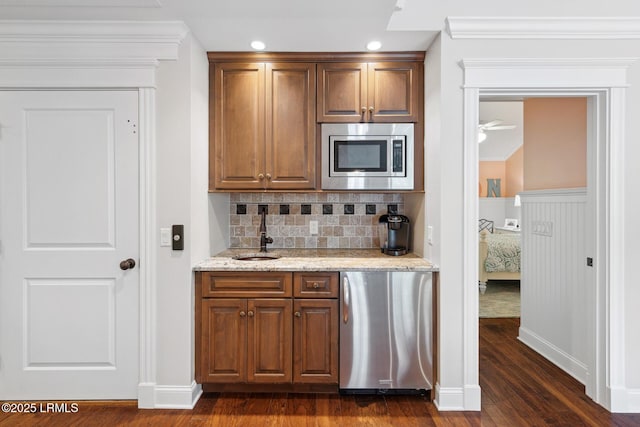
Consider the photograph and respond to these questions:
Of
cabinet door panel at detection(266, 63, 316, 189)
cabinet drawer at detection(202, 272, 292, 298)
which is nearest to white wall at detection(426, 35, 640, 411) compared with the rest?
cabinet door panel at detection(266, 63, 316, 189)

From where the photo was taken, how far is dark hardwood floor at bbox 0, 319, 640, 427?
82.7 inches

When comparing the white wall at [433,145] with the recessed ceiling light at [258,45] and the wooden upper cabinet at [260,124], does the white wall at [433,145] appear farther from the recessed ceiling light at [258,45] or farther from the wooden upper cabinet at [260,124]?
the recessed ceiling light at [258,45]

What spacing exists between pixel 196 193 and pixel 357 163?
1.16 metres

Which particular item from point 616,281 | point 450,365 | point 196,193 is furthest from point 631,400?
point 196,193

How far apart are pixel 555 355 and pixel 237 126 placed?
314 cm

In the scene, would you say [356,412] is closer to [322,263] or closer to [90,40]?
[322,263]

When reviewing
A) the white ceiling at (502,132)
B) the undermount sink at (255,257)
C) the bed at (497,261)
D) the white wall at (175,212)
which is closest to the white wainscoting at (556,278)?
the bed at (497,261)

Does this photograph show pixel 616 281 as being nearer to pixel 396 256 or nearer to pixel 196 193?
pixel 396 256

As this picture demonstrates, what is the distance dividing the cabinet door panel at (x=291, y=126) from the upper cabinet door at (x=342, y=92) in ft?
0.23

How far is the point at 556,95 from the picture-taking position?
2.29 m

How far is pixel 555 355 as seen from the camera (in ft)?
9.47

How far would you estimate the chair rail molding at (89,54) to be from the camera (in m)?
2.21

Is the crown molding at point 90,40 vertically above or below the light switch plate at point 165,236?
above

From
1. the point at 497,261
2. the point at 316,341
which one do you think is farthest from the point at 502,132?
the point at 316,341
